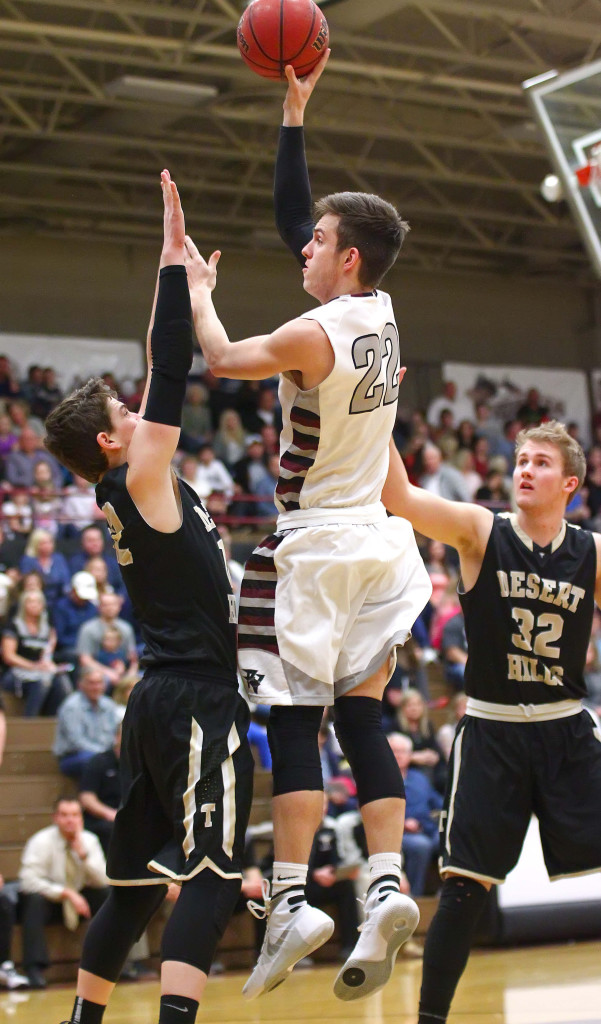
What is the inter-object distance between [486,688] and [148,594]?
5.15ft

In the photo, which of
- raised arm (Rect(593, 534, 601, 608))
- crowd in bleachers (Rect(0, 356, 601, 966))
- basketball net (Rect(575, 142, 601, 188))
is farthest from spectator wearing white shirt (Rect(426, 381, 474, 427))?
raised arm (Rect(593, 534, 601, 608))

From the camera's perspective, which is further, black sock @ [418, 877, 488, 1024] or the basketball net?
the basketball net

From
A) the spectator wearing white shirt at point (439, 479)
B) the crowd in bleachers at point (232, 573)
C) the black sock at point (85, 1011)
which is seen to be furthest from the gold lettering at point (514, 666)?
the spectator wearing white shirt at point (439, 479)

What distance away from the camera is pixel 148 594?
4172 millimetres

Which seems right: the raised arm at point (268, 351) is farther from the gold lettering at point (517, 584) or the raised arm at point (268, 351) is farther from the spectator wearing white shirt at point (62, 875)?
the spectator wearing white shirt at point (62, 875)

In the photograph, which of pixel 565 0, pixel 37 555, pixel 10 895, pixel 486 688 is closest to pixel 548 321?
pixel 565 0

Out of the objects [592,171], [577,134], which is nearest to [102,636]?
[592,171]

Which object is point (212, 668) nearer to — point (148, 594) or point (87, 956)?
point (148, 594)

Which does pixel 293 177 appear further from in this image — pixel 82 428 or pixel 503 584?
pixel 503 584

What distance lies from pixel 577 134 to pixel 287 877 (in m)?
8.67

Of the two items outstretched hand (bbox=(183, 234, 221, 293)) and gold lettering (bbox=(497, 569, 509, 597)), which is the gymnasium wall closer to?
gold lettering (bbox=(497, 569, 509, 597))

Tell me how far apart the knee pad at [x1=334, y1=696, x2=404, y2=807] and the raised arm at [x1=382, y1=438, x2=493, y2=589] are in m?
0.84

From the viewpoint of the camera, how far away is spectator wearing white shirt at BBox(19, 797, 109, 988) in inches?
345

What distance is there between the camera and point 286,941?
3.95m
